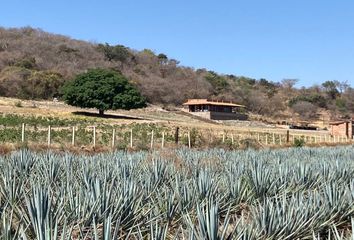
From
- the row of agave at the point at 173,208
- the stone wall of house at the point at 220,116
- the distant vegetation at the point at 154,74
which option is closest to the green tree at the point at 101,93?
the distant vegetation at the point at 154,74

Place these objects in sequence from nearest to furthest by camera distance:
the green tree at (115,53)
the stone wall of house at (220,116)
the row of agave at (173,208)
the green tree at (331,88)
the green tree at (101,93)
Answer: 1. the row of agave at (173,208)
2. the green tree at (101,93)
3. the stone wall of house at (220,116)
4. the green tree at (115,53)
5. the green tree at (331,88)

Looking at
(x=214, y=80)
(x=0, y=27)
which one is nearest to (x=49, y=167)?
(x=214, y=80)

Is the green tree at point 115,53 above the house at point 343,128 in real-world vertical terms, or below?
above

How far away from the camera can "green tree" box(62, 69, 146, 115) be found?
163 feet

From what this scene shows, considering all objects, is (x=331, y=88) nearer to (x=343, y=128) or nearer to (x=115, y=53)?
(x=115, y=53)

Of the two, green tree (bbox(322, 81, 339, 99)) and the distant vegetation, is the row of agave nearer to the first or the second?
the distant vegetation

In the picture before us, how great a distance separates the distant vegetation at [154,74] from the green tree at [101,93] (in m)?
14.7

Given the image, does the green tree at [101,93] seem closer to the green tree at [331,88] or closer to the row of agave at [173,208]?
the row of agave at [173,208]

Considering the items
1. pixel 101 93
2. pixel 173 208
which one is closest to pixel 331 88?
pixel 101 93

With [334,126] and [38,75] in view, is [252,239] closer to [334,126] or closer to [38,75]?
[334,126]

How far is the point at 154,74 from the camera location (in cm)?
10625

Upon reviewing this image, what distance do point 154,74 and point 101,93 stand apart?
186 ft

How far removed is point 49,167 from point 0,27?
12143 centimetres

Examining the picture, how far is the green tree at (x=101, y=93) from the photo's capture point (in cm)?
4978
